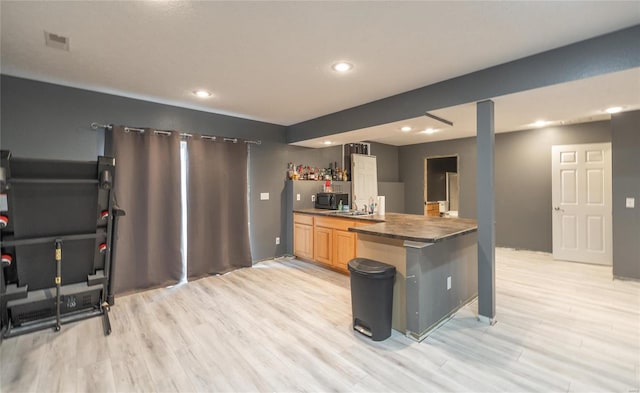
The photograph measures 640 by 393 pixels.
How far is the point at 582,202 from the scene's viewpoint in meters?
4.82

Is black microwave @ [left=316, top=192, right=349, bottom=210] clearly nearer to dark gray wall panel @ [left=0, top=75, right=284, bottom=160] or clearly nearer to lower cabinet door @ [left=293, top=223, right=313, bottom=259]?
lower cabinet door @ [left=293, top=223, right=313, bottom=259]

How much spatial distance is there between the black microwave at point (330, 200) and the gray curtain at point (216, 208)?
4.54 ft

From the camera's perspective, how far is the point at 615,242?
3988 millimetres

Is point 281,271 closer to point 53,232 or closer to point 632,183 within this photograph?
point 53,232

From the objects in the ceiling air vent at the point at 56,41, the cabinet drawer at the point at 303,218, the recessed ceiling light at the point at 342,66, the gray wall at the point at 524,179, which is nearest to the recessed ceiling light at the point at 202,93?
the ceiling air vent at the point at 56,41

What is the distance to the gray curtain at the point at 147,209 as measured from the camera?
3.52 meters

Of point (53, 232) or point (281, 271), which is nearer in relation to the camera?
point (53, 232)

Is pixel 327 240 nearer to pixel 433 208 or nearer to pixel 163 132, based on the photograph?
pixel 163 132

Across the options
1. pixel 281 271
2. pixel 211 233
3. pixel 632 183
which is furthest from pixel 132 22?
pixel 632 183

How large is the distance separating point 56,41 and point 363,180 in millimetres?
5395

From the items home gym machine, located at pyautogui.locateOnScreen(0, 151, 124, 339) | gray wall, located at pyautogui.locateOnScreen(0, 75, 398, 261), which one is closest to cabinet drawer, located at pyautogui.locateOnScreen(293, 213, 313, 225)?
gray wall, located at pyautogui.locateOnScreen(0, 75, 398, 261)

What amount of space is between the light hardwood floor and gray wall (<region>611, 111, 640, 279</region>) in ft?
1.82

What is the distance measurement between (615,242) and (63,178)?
6760 millimetres

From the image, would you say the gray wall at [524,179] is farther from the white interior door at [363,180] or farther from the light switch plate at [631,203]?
the white interior door at [363,180]
